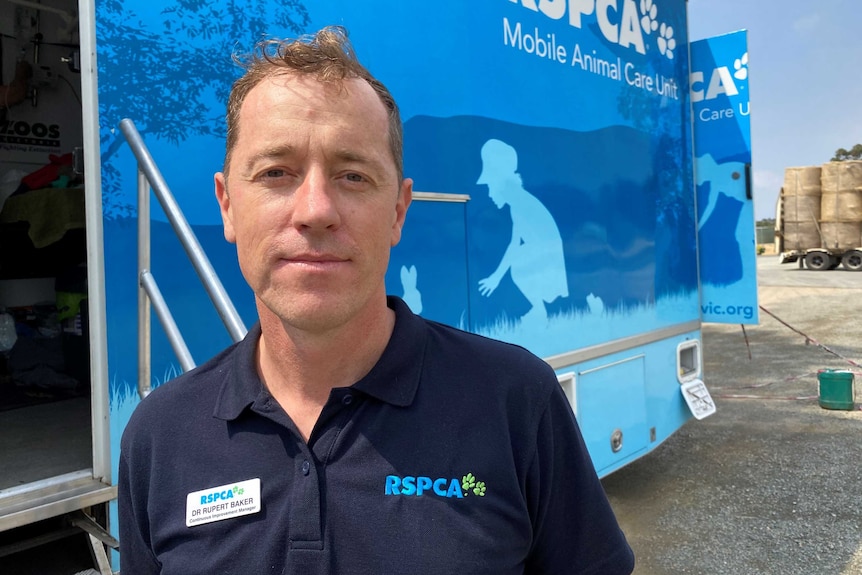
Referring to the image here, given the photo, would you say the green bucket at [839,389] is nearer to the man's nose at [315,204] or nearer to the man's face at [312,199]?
the man's face at [312,199]

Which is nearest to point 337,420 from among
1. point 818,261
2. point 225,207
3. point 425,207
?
point 225,207

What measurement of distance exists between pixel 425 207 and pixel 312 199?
5.15 ft

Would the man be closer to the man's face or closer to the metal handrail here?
the man's face

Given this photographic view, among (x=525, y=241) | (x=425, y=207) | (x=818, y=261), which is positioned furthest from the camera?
(x=818, y=261)

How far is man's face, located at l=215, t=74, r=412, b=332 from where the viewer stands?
109 cm

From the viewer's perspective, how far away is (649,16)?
392cm

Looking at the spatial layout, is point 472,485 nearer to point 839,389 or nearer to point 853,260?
point 839,389

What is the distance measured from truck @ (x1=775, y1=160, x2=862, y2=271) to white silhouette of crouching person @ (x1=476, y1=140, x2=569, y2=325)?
20.7m

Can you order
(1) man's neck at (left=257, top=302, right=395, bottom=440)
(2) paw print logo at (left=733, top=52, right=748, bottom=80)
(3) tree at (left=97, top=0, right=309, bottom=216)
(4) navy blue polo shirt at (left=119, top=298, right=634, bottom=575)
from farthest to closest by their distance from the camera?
(2) paw print logo at (left=733, top=52, right=748, bottom=80), (3) tree at (left=97, top=0, right=309, bottom=216), (1) man's neck at (left=257, top=302, right=395, bottom=440), (4) navy blue polo shirt at (left=119, top=298, right=634, bottom=575)

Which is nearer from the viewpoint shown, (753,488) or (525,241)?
(525,241)

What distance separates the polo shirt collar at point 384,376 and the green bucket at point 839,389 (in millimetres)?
6734

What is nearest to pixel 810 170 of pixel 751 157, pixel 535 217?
pixel 751 157

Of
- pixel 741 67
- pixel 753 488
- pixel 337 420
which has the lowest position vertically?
pixel 753 488

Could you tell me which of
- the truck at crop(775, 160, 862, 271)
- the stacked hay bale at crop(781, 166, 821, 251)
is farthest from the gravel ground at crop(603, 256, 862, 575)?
the stacked hay bale at crop(781, 166, 821, 251)
